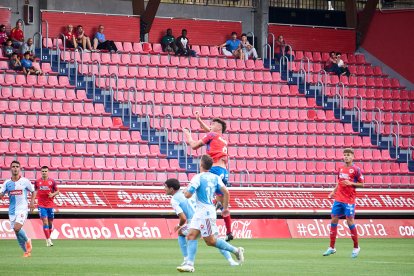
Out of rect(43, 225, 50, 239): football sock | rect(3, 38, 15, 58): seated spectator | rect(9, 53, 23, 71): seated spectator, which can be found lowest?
rect(43, 225, 50, 239): football sock

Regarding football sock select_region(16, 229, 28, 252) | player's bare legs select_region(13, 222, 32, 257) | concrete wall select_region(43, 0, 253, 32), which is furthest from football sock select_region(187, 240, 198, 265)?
concrete wall select_region(43, 0, 253, 32)

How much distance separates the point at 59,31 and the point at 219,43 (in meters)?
6.72

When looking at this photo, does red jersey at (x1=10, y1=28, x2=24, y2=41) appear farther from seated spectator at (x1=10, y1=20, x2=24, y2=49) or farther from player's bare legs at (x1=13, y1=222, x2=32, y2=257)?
player's bare legs at (x1=13, y1=222, x2=32, y2=257)

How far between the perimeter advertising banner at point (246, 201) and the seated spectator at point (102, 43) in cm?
809

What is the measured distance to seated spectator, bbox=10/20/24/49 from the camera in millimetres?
34281

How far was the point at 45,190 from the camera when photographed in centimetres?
2586

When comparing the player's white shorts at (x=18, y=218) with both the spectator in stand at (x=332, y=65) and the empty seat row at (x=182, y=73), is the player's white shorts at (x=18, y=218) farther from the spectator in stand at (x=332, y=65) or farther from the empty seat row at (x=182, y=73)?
the spectator in stand at (x=332, y=65)

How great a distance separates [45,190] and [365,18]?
20.3 metres

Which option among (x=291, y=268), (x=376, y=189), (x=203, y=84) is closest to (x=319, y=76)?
(x=203, y=84)

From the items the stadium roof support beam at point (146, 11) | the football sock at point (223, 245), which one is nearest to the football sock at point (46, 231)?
the football sock at point (223, 245)

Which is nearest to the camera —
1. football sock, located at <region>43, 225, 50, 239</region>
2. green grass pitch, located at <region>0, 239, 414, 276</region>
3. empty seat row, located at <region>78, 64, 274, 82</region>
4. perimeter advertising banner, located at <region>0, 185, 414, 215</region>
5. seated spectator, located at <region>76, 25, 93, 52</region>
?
green grass pitch, located at <region>0, 239, 414, 276</region>

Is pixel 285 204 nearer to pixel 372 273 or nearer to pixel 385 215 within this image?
pixel 385 215

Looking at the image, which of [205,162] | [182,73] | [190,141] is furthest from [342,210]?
[182,73]

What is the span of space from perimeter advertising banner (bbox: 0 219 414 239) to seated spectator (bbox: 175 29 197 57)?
29.0ft
